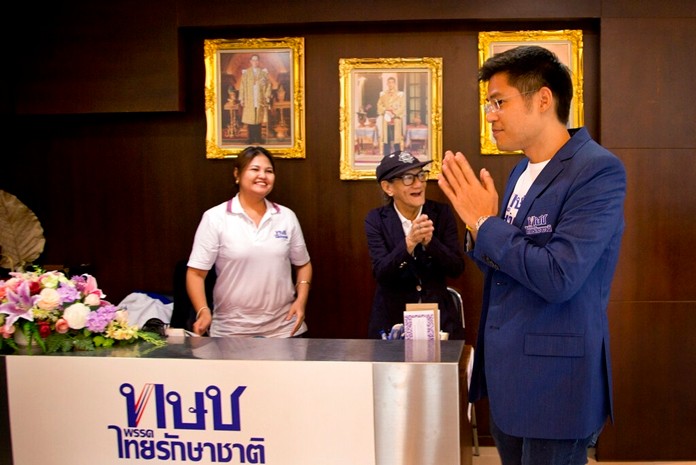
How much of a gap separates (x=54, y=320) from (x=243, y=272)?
1406 millimetres

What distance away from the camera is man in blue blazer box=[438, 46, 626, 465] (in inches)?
76.0

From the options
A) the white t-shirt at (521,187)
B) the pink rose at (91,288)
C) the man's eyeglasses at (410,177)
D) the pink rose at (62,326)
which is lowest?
the pink rose at (62,326)

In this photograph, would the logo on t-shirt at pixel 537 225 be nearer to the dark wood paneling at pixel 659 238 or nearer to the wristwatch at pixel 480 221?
the wristwatch at pixel 480 221

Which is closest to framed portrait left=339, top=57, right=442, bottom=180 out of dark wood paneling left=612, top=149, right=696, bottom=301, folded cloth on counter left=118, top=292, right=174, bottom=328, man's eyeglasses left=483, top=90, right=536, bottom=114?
dark wood paneling left=612, top=149, right=696, bottom=301

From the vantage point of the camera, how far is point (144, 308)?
434 cm

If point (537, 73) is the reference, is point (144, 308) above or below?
below

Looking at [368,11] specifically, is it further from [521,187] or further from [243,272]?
[521,187]

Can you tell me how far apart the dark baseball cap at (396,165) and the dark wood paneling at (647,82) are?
1382mm

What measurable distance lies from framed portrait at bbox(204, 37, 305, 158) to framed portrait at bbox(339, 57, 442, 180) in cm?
29

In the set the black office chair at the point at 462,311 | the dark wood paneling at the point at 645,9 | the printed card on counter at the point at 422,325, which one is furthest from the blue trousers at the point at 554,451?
the dark wood paneling at the point at 645,9

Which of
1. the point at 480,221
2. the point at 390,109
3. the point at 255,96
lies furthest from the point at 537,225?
the point at 255,96

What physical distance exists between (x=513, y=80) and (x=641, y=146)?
8.15 feet

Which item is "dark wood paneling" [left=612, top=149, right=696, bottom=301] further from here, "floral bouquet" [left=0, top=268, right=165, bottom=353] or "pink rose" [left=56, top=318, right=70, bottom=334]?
"pink rose" [left=56, top=318, right=70, bottom=334]

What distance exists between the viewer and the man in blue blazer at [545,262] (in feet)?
6.33
